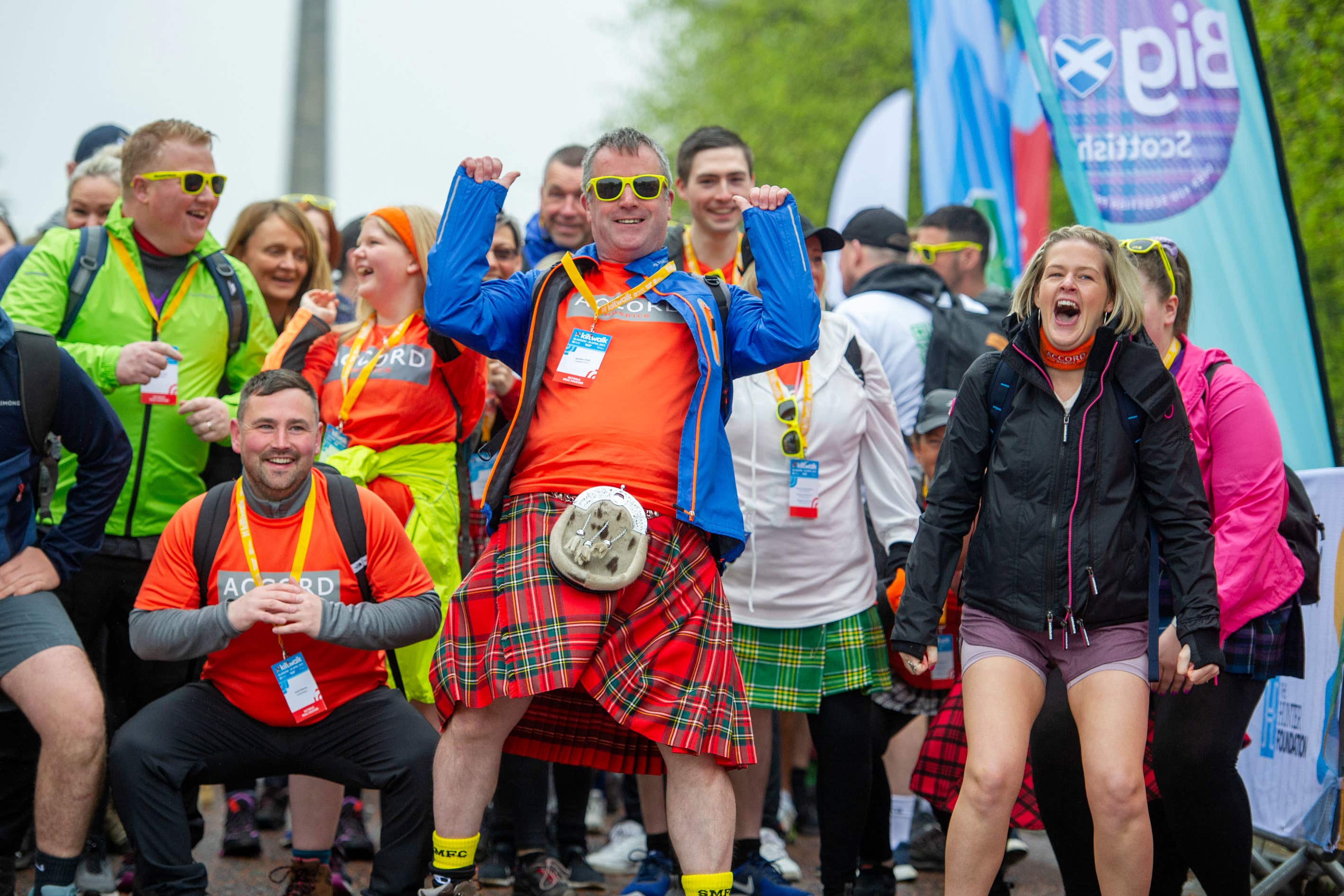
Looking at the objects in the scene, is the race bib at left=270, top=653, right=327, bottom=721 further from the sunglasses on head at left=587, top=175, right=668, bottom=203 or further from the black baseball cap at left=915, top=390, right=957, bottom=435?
the black baseball cap at left=915, top=390, right=957, bottom=435

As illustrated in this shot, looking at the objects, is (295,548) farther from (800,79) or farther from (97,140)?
(800,79)

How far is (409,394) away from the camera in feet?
16.2

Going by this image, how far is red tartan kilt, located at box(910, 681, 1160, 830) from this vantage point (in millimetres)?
4465

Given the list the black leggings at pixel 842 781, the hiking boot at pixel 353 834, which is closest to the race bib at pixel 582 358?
the black leggings at pixel 842 781

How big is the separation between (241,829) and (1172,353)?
13.0ft

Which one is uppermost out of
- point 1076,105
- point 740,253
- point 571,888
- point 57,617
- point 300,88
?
point 300,88

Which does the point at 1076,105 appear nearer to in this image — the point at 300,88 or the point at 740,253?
the point at 740,253

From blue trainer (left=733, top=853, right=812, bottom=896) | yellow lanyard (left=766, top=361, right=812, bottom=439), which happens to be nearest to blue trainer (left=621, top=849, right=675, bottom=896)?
blue trainer (left=733, top=853, right=812, bottom=896)

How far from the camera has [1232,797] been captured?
403 cm

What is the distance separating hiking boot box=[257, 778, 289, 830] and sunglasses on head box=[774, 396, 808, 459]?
8.69ft

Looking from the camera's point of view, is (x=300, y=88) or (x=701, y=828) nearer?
(x=701, y=828)

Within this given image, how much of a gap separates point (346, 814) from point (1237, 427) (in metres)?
3.70

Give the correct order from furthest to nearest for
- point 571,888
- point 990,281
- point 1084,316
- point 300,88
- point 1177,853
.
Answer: point 300,88 < point 990,281 < point 571,888 < point 1177,853 < point 1084,316

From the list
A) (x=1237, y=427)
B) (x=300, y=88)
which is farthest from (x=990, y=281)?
(x=300, y=88)
